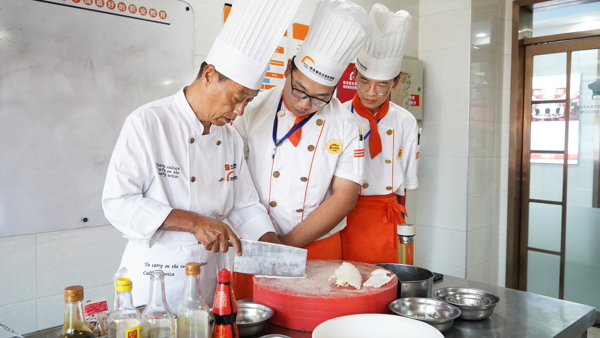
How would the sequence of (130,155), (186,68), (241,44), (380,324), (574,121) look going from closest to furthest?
(380,324) → (130,155) → (241,44) → (186,68) → (574,121)

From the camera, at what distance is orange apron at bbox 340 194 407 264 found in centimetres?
236

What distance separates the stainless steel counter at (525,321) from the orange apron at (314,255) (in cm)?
51

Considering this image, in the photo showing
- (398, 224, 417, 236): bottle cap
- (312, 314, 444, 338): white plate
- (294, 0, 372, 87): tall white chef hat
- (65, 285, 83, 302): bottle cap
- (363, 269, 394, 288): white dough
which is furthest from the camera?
(294, 0, 372, 87): tall white chef hat

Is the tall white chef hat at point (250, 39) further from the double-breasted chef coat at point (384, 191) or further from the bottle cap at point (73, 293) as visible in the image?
the bottle cap at point (73, 293)

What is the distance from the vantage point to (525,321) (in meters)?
1.47

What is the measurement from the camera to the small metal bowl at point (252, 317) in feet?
4.17

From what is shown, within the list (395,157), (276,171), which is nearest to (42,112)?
(276,171)

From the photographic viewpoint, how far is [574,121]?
4.03 meters

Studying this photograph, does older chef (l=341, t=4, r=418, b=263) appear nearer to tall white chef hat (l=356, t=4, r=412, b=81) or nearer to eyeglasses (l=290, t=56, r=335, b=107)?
tall white chef hat (l=356, t=4, r=412, b=81)

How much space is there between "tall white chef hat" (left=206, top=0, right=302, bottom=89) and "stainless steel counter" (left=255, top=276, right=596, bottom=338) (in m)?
0.84

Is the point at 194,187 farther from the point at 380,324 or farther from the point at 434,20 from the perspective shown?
the point at 434,20

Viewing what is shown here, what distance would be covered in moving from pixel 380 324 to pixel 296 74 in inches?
42.2

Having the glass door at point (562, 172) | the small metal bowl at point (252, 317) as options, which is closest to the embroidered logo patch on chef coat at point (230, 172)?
the small metal bowl at point (252, 317)

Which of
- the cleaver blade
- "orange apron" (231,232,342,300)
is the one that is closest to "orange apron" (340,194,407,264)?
"orange apron" (231,232,342,300)
